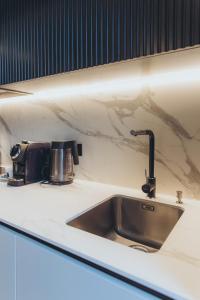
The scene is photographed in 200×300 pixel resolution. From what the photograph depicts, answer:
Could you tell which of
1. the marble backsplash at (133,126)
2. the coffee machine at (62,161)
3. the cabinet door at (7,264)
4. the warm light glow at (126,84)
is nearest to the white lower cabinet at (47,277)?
the cabinet door at (7,264)

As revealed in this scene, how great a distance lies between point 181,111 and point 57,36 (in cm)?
72

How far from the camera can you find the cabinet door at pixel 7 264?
2.64 ft

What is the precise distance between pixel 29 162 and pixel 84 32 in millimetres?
838

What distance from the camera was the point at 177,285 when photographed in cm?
49

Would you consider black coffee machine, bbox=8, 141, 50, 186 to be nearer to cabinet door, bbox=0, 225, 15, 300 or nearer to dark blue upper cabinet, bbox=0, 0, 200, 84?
dark blue upper cabinet, bbox=0, 0, 200, 84

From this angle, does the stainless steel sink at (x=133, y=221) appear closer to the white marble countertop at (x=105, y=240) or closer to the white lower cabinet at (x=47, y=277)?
the white marble countertop at (x=105, y=240)

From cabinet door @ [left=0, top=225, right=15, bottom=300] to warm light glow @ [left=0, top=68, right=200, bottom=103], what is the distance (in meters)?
0.93

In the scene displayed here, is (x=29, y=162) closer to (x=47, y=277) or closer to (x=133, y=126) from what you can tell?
(x=133, y=126)

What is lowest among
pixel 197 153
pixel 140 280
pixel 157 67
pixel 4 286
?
pixel 4 286

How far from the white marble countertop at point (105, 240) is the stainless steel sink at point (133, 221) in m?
0.05

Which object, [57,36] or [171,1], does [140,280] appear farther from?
[57,36]

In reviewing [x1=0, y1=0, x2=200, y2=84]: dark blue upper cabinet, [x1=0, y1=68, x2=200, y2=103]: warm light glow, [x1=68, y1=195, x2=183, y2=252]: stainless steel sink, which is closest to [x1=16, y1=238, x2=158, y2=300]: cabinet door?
[x1=68, y1=195, x2=183, y2=252]: stainless steel sink

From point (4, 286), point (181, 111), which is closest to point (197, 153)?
point (181, 111)

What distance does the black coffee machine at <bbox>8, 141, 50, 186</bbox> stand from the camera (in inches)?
52.8
